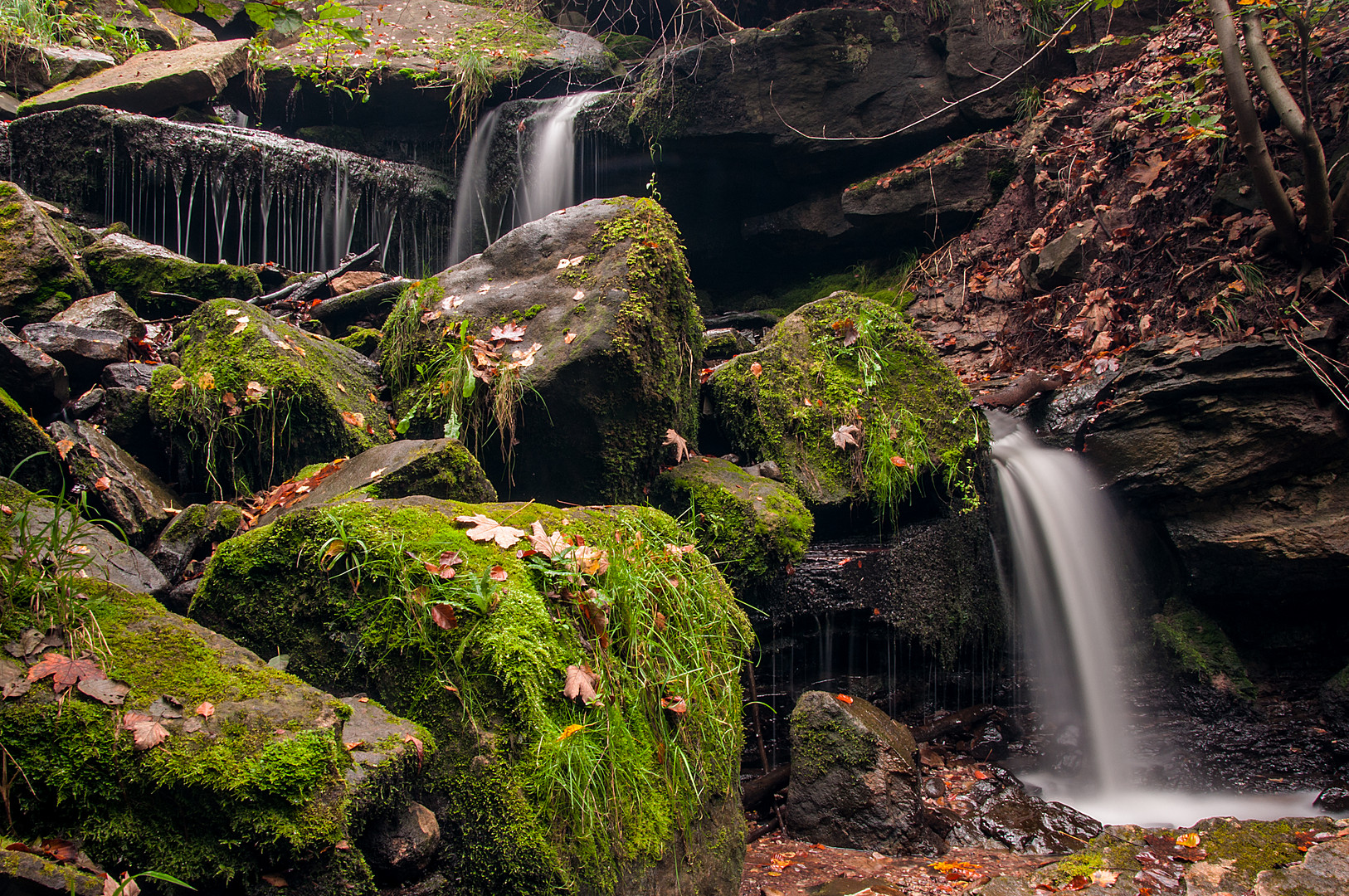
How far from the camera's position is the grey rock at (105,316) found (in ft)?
15.9

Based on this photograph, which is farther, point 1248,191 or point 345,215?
point 345,215

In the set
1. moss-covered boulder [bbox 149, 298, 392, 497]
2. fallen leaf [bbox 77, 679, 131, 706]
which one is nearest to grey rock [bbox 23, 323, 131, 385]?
moss-covered boulder [bbox 149, 298, 392, 497]

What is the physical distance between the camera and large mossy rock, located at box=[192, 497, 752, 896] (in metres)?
2.26

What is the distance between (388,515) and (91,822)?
1234 millimetres

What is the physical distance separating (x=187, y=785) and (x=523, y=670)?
0.91 m

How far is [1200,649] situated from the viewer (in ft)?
18.1

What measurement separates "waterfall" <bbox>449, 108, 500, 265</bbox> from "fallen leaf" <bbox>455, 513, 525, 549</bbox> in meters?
7.94

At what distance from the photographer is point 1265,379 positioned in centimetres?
518

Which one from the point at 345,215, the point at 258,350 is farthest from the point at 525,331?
the point at 345,215

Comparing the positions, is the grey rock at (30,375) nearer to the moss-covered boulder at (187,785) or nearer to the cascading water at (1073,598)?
the moss-covered boulder at (187,785)

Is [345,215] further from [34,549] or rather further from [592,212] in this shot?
[34,549]

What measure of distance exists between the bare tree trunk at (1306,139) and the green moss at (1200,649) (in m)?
3.05

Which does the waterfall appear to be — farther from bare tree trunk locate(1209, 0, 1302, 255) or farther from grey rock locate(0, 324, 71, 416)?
bare tree trunk locate(1209, 0, 1302, 255)

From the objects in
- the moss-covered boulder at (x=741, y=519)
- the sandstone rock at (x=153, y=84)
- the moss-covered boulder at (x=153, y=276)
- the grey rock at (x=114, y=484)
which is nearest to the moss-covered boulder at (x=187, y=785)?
the grey rock at (x=114, y=484)
